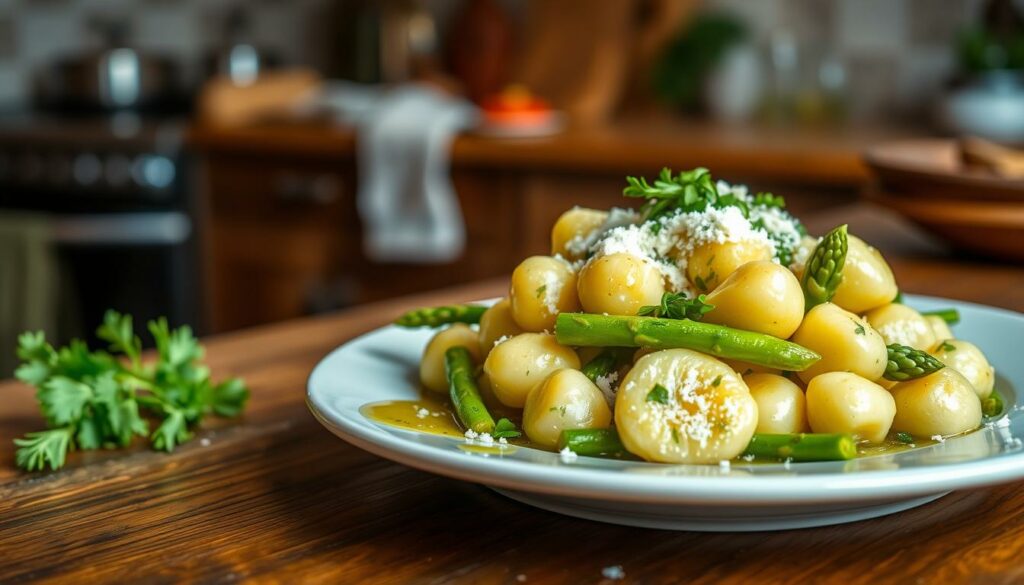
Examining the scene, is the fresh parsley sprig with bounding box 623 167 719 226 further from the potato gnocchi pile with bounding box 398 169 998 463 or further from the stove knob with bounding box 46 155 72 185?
the stove knob with bounding box 46 155 72 185

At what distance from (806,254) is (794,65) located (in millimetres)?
2427

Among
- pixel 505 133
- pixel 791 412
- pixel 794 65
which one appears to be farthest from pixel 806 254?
pixel 794 65

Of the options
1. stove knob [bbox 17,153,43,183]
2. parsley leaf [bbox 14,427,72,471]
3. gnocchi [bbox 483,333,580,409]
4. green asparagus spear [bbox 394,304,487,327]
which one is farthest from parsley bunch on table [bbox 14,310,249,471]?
stove knob [bbox 17,153,43,183]

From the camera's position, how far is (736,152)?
240 cm

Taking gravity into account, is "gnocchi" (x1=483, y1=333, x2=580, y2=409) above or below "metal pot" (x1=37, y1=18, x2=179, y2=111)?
below

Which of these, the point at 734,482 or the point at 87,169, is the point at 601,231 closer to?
the point at 734,482

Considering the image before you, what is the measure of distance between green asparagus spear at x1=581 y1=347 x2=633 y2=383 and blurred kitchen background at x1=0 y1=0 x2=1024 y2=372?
1.75 meters

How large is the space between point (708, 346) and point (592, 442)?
8cm

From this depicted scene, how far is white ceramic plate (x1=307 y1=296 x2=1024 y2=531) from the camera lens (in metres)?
0.56

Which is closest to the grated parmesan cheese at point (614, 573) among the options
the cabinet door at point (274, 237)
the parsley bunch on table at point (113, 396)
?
the parsley bunch on table at point (113, 396)

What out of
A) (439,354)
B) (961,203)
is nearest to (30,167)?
(961,203)

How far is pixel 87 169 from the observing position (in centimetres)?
298

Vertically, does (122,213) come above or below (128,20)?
below

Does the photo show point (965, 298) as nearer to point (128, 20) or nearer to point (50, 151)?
point (50, 151)
